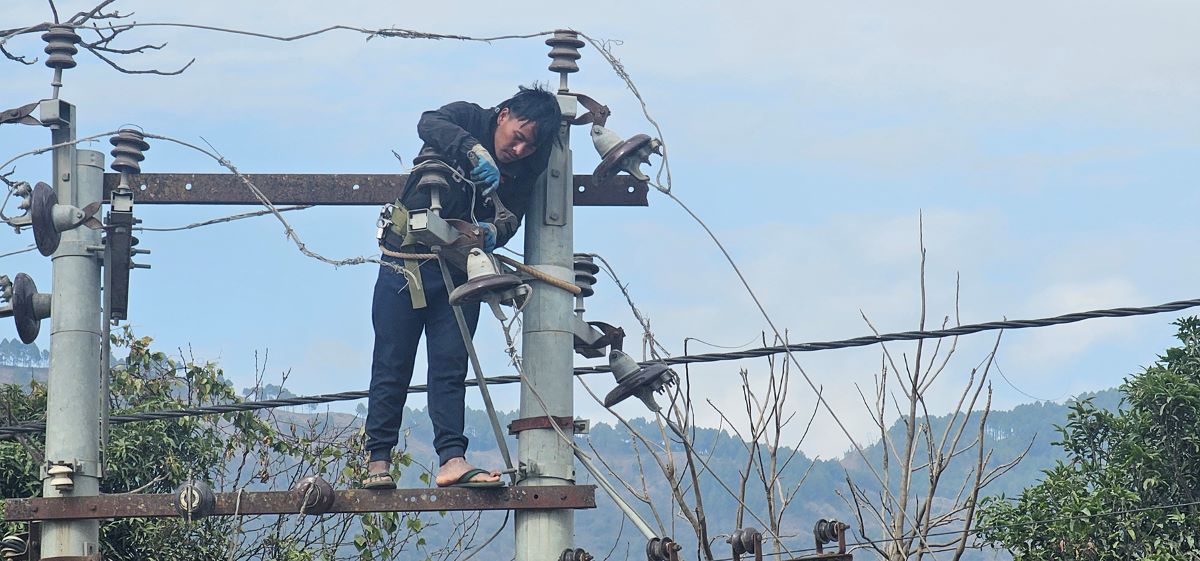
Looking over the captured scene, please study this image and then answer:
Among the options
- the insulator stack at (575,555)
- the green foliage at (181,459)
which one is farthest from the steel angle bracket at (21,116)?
the green foliage at (181,459)

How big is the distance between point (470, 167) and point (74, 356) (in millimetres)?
2165

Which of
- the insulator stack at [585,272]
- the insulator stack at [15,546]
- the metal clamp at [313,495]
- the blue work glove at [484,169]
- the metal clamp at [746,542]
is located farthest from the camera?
the insulator stack at [585,272]

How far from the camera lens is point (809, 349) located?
927 centimetres

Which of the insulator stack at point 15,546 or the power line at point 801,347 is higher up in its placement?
the power line at point 801,347

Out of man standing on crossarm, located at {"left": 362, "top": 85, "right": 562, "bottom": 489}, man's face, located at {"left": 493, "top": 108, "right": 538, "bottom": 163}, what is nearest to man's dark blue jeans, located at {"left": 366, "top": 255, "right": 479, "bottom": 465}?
man standing on crossarm, located at {"left": 362, "top": 85, "right": 562, "bottom": 489}

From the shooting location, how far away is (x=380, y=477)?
25.8ft

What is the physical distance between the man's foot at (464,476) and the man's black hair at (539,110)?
5.29ft

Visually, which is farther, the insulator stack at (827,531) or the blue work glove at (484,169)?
the blue work glove at (484,169)

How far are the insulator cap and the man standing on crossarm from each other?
207 mm

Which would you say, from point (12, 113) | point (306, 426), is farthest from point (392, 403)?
point (306, 426)

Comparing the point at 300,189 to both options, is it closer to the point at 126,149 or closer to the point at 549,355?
the point at 126,149

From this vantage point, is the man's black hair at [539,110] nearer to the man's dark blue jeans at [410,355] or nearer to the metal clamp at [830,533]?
the man's dark blue jeans at [410,355]

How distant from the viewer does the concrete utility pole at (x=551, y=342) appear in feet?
25.7

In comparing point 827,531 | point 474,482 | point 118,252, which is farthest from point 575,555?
point 118,252
